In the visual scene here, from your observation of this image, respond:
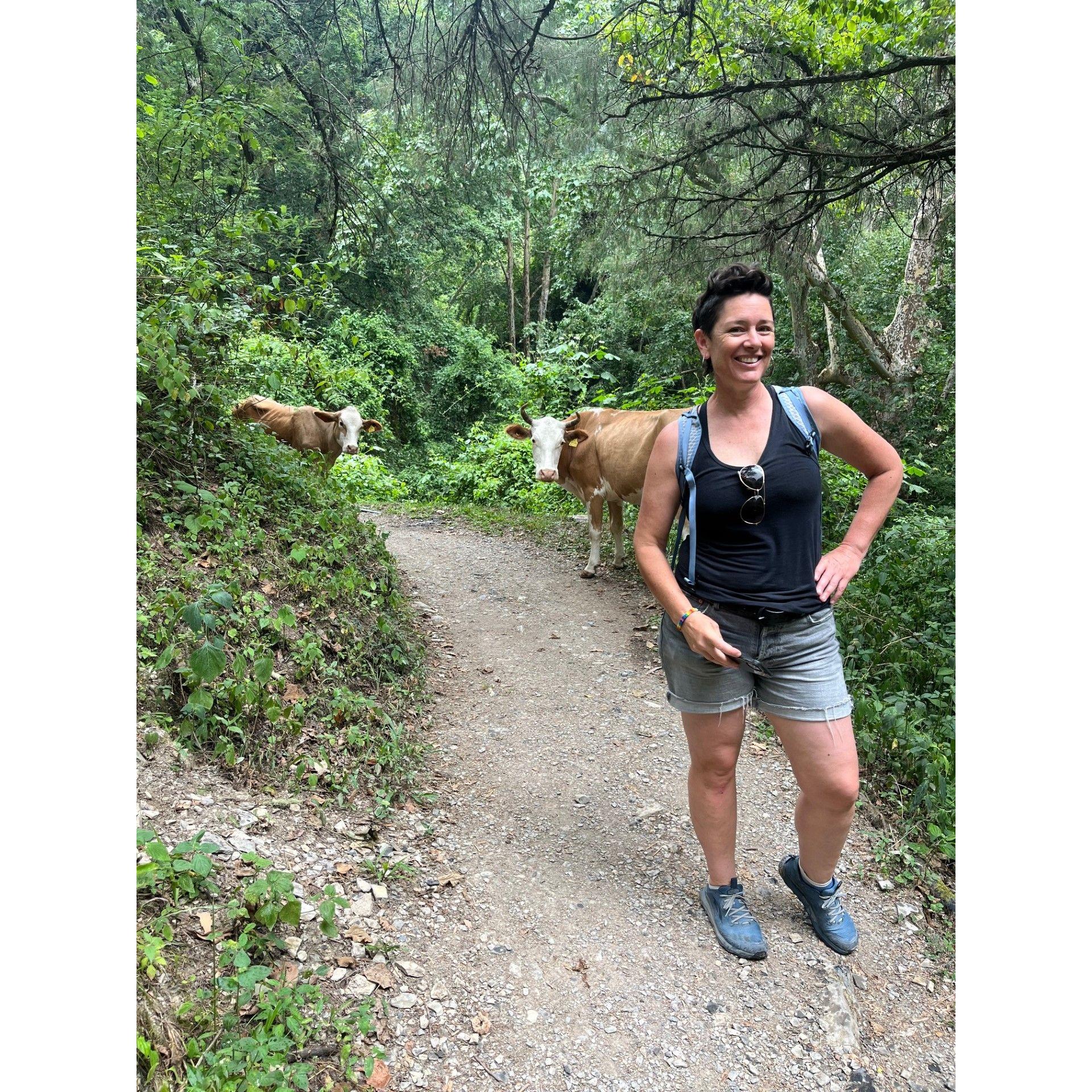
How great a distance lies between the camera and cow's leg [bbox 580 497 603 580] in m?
8.17

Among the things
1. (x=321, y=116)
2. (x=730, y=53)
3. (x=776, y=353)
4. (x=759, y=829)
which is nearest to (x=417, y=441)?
A: (x=776, y=353)

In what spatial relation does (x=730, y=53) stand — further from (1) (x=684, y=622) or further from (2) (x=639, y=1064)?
(2) (x=639, y=1064)

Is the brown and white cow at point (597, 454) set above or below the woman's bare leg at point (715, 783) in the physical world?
above

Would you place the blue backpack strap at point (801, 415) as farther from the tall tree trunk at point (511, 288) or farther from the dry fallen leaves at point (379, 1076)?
the tall tree trunk at point (511, 288)

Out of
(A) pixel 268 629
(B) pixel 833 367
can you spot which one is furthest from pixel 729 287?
(B) pixel 833 367

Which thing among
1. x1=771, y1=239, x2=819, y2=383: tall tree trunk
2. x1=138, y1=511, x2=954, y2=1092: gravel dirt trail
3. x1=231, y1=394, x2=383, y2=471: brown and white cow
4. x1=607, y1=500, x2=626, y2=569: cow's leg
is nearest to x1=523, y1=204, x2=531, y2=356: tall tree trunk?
x1=771, y1=239, x2=819, y2=383: tall tree trunk

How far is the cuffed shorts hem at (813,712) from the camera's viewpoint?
2443 mm

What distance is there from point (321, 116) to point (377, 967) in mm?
5579

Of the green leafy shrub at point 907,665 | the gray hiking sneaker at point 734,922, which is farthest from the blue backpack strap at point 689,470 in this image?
the green leafy shrub at point 907,665

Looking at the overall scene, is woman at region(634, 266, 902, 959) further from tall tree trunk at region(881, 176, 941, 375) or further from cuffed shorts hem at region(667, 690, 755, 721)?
tall tree trunk at region(881, 176, 941, 375)

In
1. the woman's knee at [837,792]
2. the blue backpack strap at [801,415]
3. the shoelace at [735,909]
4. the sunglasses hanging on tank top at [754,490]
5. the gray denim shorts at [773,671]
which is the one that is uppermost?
the blue backpack strap at [801,415]

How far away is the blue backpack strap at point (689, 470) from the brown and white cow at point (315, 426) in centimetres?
777

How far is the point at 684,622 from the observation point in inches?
94.3

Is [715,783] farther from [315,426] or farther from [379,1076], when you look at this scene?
[315,426]
